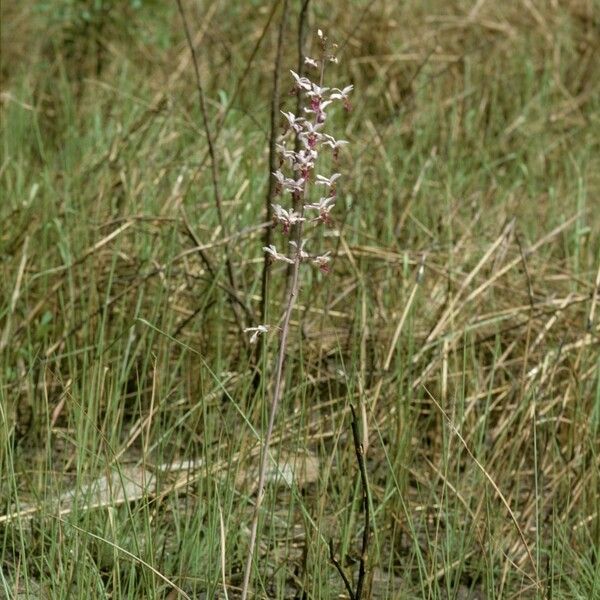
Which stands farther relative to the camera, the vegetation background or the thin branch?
the vegetation background

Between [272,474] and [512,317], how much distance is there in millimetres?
887

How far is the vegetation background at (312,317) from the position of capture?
2.05 m

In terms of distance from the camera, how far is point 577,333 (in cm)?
293

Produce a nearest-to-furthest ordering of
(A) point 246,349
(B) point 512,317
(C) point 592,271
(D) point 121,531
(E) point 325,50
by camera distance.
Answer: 1. (E) point 325,50
2. (D) point 121,531
3. (A) point 246,349
4. (B) point 512,317
5. (C) point 592,271

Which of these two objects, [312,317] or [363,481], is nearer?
[363,481]

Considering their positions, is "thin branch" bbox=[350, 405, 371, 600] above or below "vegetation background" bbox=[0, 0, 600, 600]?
above

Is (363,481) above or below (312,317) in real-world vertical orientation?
above

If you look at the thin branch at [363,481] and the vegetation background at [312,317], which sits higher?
the thin branch at [363,481]

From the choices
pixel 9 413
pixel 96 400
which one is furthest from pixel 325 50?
pixel 9 413

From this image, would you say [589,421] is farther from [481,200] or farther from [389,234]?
[481,200]

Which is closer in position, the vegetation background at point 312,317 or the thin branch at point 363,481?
the thin branch at point 363,481

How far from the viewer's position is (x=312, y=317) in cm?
303

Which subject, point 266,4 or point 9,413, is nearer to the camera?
point 9,413

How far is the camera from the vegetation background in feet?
6.72
